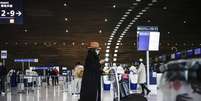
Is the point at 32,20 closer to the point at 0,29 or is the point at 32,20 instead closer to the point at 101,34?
the point at 0,29

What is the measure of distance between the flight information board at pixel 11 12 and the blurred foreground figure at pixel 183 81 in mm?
15633

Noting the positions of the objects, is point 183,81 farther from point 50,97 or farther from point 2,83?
point 2,83

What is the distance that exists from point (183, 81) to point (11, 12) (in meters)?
16.1

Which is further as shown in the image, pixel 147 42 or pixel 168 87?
pixel 147 42

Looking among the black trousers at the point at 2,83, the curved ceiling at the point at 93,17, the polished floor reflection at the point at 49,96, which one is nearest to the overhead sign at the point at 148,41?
the polished floor reflection at the point at 49,96

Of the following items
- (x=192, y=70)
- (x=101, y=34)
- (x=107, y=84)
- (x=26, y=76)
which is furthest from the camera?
(x=101, y=34)

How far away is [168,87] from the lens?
2.26 meters

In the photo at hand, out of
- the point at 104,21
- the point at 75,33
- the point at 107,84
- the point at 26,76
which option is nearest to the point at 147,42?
the point at 107,84

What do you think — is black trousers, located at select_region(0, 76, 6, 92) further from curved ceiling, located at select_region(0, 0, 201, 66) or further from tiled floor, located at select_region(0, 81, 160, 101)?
curved ceiling, located at select_region(0, 0, 201, 66)

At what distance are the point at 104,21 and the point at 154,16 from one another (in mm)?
4687

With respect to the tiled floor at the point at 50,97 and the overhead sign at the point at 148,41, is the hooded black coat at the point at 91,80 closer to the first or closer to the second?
the overhead sign at the point at 148,41

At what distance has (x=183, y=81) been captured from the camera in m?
2.16

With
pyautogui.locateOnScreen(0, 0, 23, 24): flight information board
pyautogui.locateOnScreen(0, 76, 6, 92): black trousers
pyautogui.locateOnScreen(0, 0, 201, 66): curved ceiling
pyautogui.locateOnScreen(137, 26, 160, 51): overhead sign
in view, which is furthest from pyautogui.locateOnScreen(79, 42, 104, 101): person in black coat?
pyautogui.locateOnScreen(0, 0, 201, 66): curved ceiling

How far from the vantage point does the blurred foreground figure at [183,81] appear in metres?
2.11
